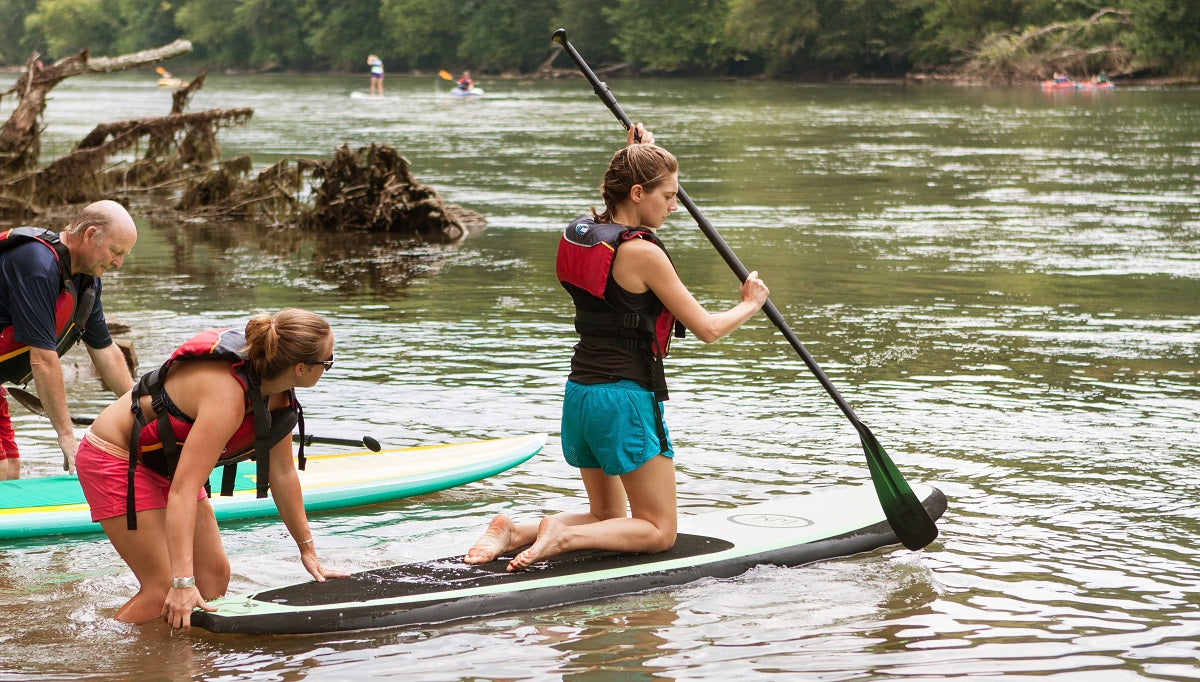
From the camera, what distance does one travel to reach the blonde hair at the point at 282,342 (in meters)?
4.08

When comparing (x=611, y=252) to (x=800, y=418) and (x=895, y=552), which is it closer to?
(x=895, y=552)

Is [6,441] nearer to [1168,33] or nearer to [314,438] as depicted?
[314,438]

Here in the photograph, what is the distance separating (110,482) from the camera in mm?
4344

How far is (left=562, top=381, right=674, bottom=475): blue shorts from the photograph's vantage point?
191 inches

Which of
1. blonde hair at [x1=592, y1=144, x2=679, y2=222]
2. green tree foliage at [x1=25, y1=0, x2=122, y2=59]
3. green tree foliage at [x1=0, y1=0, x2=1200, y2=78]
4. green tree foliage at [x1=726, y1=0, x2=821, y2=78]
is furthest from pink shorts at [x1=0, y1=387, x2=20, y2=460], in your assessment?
green tree foliage at [x1=25, y1=0, x2=122, y2=59]

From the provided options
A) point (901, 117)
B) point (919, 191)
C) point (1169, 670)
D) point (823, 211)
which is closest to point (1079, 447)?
point (1169, 670)

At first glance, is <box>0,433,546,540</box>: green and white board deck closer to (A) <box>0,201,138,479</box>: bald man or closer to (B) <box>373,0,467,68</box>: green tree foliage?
(A) <box>0,201,138,479</box>: bald man

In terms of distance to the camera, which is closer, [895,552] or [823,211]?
[895,552]

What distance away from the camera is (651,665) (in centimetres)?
453

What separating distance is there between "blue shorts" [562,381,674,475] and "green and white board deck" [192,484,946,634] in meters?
0.46

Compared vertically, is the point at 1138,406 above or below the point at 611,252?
below

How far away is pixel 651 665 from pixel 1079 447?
3.76 m

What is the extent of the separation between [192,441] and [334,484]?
2.33 metres

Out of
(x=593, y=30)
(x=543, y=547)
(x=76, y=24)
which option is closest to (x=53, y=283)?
(x=543, y=547)
